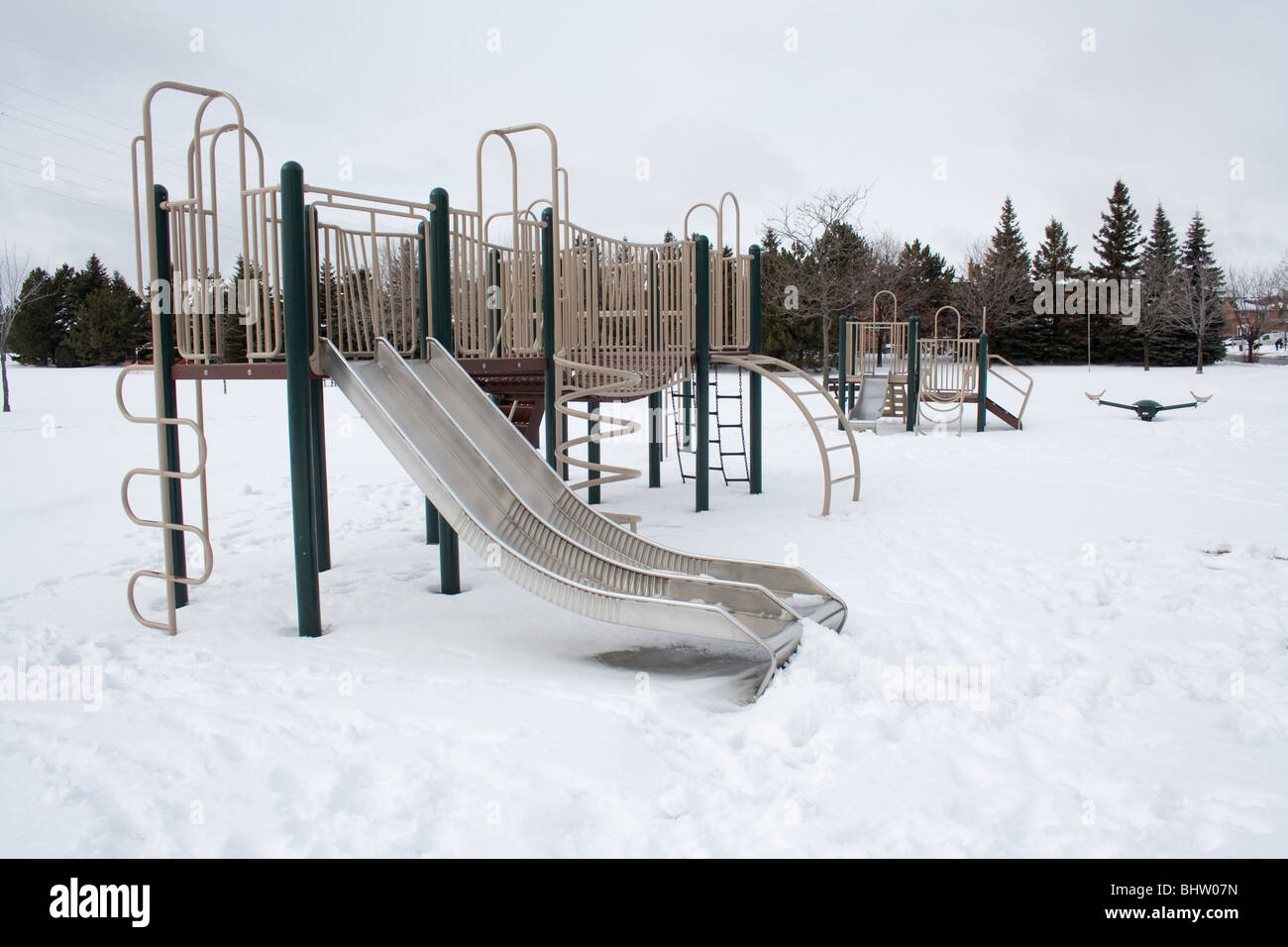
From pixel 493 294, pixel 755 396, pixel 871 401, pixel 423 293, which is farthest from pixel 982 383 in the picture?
pixel 423 293

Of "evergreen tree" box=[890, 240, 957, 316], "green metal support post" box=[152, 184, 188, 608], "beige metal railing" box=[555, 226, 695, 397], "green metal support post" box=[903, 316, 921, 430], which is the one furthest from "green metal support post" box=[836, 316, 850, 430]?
"evergreen tree" box=[890, 240, 957, 316]

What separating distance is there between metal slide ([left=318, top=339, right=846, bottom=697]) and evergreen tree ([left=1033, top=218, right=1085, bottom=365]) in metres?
45.7

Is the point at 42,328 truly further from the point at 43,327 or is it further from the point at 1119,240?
the point at 1119,240

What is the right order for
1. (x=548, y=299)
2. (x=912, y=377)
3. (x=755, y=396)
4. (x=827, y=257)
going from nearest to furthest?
(x=548, y=299) < (x=755, y=396) < (x=912, y=377) < (x=827, y=257)

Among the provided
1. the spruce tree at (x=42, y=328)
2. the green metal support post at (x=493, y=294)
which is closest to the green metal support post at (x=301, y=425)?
the green metal support post at (x=493, y=294)

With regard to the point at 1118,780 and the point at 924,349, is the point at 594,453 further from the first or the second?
the point at 924,349

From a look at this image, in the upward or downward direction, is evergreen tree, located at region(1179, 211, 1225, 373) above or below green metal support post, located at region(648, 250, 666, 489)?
above

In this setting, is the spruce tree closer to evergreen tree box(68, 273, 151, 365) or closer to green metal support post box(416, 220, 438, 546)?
evergreen tree box(68, 273, 151, 365)

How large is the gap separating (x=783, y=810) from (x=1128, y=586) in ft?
13.1

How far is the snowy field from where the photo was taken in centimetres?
302

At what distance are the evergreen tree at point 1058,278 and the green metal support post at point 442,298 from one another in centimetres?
4582

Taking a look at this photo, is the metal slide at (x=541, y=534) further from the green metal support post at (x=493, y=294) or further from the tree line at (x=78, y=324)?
the tree line at (x=78, y=324)

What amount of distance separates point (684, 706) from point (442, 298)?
3.49 m

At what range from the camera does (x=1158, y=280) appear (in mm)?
43625
